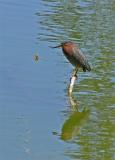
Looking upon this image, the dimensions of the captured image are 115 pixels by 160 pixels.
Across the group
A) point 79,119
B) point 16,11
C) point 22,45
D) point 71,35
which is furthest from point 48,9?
point 79,119

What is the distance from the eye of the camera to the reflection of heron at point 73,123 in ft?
28.9

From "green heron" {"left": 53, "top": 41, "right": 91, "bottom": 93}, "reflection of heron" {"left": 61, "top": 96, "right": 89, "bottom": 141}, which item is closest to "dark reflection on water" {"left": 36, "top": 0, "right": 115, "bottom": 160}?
"reflection of heron" {"left": 61, "top": 96, "right": 89, "bottom": 141}

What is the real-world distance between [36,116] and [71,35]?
4981 mm

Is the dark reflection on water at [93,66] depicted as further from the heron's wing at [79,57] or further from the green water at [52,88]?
the heron's wing at [79,57]

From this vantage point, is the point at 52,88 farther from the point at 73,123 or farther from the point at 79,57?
the point at 73,123

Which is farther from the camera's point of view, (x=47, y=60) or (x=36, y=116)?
(x=47, y=60)

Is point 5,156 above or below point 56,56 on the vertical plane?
above

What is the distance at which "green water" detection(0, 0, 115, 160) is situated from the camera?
827 cm

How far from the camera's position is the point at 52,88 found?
34.5 ft

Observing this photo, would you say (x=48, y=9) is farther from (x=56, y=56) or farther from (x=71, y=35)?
(x=56, y=56)

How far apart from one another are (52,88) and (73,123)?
1.29 meters

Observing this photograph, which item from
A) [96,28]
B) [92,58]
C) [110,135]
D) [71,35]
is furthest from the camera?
[96,28]

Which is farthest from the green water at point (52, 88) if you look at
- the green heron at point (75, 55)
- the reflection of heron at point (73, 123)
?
the green heron at point (75, 55)

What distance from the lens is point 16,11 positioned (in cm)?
1543
